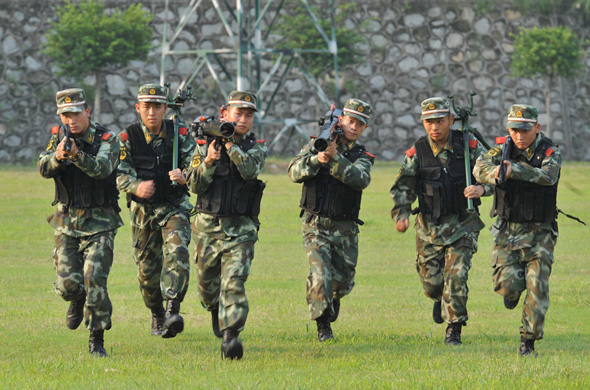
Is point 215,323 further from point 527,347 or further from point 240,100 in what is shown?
point 527,347

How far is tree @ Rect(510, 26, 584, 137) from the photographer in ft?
107

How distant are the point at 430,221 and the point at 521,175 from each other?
4.02ft

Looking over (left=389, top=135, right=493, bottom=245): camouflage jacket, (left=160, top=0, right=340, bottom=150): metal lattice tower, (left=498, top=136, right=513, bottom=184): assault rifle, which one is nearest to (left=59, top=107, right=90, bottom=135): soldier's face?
(left=389, top=135, right=493, bottom=245): camouflage jacket

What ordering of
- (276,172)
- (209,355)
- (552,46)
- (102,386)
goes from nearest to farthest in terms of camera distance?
(102,386) < (209,355) < (276,172) < (552,46)

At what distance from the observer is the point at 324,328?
31.1 feet

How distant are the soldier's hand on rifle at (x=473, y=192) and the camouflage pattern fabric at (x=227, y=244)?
177 centimetres

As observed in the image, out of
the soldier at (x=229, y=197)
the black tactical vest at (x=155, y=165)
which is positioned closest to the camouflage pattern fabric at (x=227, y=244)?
the soldier at (x=229, y=197)

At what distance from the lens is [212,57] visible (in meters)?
33.6

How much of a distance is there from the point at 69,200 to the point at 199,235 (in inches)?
43.3

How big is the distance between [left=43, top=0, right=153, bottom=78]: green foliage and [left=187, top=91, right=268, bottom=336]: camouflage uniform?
74.1ft

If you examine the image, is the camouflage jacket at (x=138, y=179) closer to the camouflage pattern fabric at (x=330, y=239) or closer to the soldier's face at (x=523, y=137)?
the camouflage pattern fabric at (x=330, y=239)

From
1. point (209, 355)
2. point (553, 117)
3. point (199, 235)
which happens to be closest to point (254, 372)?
point (209, 355)

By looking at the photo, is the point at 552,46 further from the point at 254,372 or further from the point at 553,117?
the point at 254,372

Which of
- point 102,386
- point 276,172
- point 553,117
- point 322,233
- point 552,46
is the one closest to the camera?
point 102,386
